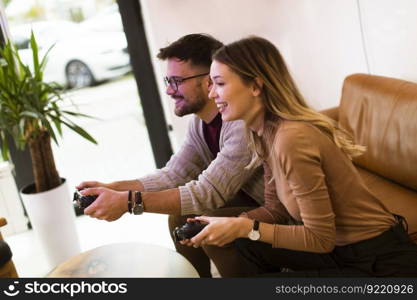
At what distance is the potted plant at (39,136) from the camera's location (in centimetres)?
243

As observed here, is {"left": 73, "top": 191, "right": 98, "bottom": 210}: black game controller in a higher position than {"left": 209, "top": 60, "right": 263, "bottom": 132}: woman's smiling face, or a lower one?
lower

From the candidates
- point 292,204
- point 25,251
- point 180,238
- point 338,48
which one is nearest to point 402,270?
point 292,204

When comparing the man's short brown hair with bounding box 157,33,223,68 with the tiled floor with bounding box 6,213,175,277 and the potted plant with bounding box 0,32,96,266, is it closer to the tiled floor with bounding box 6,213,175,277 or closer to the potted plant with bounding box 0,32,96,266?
the potted plant with bounding box 0,32,96,266

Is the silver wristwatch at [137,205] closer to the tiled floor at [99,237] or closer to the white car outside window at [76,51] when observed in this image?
the tiled floor at [99,237]

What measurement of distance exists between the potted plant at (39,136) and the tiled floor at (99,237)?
0.19m

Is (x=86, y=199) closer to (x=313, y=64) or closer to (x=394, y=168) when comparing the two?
(x=394, y=168)

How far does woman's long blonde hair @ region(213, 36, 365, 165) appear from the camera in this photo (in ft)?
4.19

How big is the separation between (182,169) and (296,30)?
5.01 feet

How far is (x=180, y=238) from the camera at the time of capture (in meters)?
1.36

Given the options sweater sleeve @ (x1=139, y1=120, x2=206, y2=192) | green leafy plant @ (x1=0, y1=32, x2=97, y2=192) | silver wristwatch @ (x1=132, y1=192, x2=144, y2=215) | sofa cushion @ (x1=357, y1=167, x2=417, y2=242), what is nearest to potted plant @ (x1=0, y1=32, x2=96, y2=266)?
green leafy plant @ (x1=0, y1=32, x2=97, y2=192)

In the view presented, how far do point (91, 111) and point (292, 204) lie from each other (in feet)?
7.87

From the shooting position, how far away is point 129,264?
159 cm

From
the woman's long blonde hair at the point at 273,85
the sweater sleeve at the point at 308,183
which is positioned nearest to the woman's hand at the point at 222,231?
the sweater sleeve at the point at 308,183

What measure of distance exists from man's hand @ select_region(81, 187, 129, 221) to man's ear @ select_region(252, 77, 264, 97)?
0.60 metres
